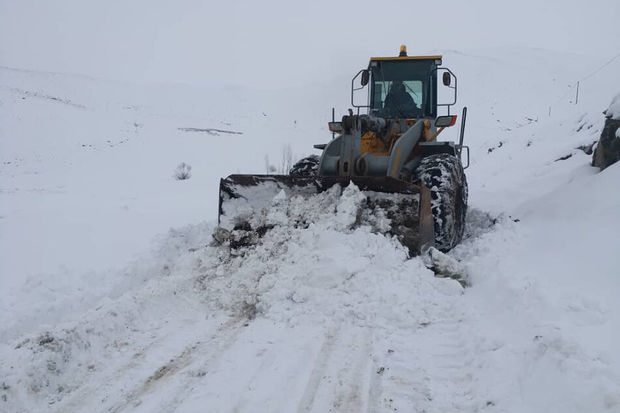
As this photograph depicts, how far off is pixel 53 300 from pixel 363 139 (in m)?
4.24

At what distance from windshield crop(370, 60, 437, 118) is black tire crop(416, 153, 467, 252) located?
4.37 ft

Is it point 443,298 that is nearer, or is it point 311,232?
point 443,298

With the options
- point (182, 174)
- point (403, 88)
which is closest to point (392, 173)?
point (403, 88)

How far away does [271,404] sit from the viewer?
2861 mm

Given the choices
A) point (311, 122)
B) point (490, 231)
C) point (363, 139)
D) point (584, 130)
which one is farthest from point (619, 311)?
point (311, 122)

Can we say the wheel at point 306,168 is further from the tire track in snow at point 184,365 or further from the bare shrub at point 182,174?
the bare shrub at point 182,174

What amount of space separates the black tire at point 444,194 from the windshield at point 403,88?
4.37 ft

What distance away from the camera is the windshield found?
776 centimetres

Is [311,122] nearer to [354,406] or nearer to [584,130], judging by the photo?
[584,130]

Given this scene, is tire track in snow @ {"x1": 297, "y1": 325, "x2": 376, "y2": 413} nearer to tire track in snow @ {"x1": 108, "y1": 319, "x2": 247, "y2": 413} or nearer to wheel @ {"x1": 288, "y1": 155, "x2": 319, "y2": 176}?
tire track in snow @ {"x1": 108, "y1": 319, "x2": 247, "y2": 413}

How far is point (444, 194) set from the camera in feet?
19.8

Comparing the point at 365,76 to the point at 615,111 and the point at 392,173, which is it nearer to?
the point at 392,173

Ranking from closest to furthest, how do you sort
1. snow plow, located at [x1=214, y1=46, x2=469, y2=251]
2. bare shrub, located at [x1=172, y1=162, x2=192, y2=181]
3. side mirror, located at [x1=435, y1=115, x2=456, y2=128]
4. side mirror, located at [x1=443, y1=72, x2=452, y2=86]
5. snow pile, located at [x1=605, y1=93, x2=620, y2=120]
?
snow plow, located at [x1=214, y1=46, x2=469, y2=251] → side mirror, located at [x1=443, y1=72, x2=452, y2=86] → side mirror, located at [x1=435, y1=115, x2=456, y2=128] → snow pile, located at [x1=605, y1=93, x2=620, y2=120] → bare shrub, located at [x1=172, y1=162, x2=192, y2=181]

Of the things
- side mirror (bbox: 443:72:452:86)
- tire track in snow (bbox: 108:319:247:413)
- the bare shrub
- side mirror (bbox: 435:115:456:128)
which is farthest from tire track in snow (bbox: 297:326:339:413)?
the bare shrub
